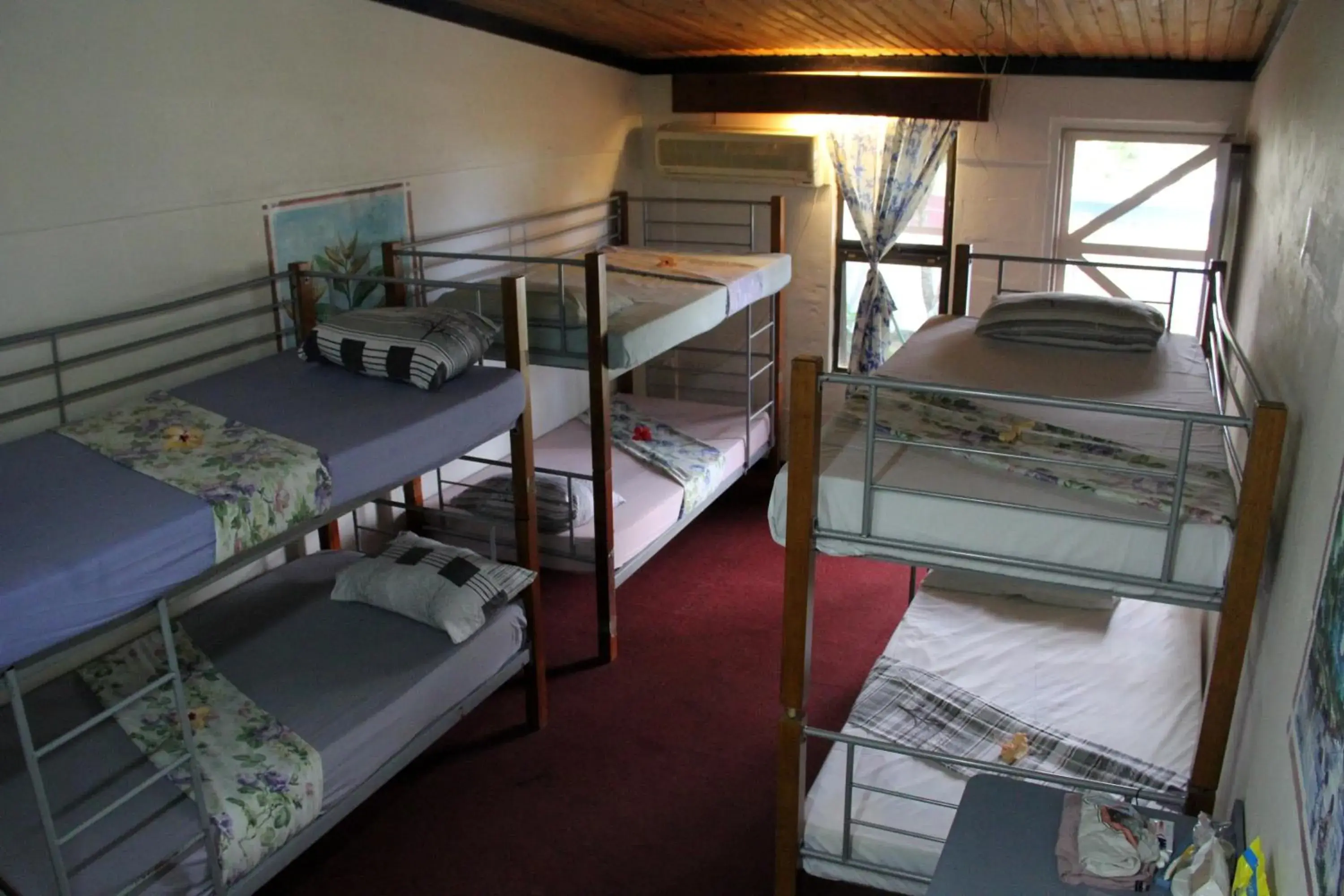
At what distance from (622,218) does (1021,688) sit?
3.96 m

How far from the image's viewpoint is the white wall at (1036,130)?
5.32 meters

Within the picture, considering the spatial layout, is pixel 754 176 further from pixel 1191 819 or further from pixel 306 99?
pixel 1191 819

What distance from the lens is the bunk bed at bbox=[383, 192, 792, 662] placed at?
452 cm

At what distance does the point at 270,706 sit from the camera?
3.26 metres

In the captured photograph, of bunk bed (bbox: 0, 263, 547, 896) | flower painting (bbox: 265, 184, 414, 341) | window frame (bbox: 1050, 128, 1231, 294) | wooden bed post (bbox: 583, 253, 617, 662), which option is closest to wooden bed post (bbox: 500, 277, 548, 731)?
bunk bed (bbox: 0, 263, 547, 896)

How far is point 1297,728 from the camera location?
6.22 feet

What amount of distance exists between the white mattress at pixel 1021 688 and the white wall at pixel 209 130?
2.81 metres

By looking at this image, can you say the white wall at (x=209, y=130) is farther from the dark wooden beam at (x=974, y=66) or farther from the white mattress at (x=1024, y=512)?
the white mattress at (x=1024, y=512)

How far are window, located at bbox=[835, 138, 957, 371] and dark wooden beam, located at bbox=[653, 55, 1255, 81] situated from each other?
478 millimetres

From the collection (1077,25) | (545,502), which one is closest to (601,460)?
(545,502)

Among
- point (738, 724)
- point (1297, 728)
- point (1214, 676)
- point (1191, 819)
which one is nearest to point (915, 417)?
point (1214, 676)

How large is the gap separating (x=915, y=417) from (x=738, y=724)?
1.75 m

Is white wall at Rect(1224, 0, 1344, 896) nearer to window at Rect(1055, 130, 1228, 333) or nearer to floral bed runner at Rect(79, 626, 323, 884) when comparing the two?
window at Rect(1055, 130, 1228, 333)

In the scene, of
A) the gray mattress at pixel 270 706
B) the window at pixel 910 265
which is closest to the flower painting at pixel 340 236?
the gray mattress at pixel 270 706
